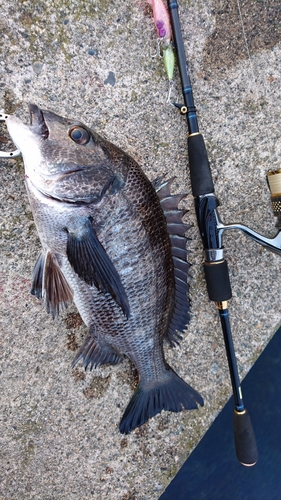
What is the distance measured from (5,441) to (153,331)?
2.78 feet

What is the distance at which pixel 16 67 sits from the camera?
1.35 m

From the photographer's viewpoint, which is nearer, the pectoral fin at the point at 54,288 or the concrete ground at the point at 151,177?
the pectoral fin at the point at 54,288

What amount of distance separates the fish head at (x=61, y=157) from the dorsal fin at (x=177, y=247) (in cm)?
24

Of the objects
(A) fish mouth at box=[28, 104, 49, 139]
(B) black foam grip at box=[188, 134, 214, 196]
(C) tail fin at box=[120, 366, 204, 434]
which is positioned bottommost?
(C) tail fin at box=[120, 366, 204, 434]

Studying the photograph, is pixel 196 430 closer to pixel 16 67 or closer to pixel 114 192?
pixel 114 192

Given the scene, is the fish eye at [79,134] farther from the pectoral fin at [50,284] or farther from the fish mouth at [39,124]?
the pectoral fin at [50,284]

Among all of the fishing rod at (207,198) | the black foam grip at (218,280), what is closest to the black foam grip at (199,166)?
the fishing rod at (207,198)

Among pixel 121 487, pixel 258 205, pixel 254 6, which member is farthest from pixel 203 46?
pixel 121 487

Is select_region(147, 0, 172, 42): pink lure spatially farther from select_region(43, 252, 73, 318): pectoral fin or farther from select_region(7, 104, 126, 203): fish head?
select_region(43, 252, 73, 318): pectoral fin

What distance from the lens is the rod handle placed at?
151cm

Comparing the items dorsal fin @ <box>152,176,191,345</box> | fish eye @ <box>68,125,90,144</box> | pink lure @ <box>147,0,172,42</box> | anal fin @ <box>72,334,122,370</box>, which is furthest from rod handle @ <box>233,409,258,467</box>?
pink lure @ <box>147,0,172,42</box>

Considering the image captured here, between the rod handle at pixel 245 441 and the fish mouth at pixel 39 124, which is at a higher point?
the fish mouth at pixel 39 124

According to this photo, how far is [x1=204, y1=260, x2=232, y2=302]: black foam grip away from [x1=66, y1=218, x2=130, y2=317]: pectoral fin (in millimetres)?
475

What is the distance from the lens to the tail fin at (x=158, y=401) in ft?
4.77
